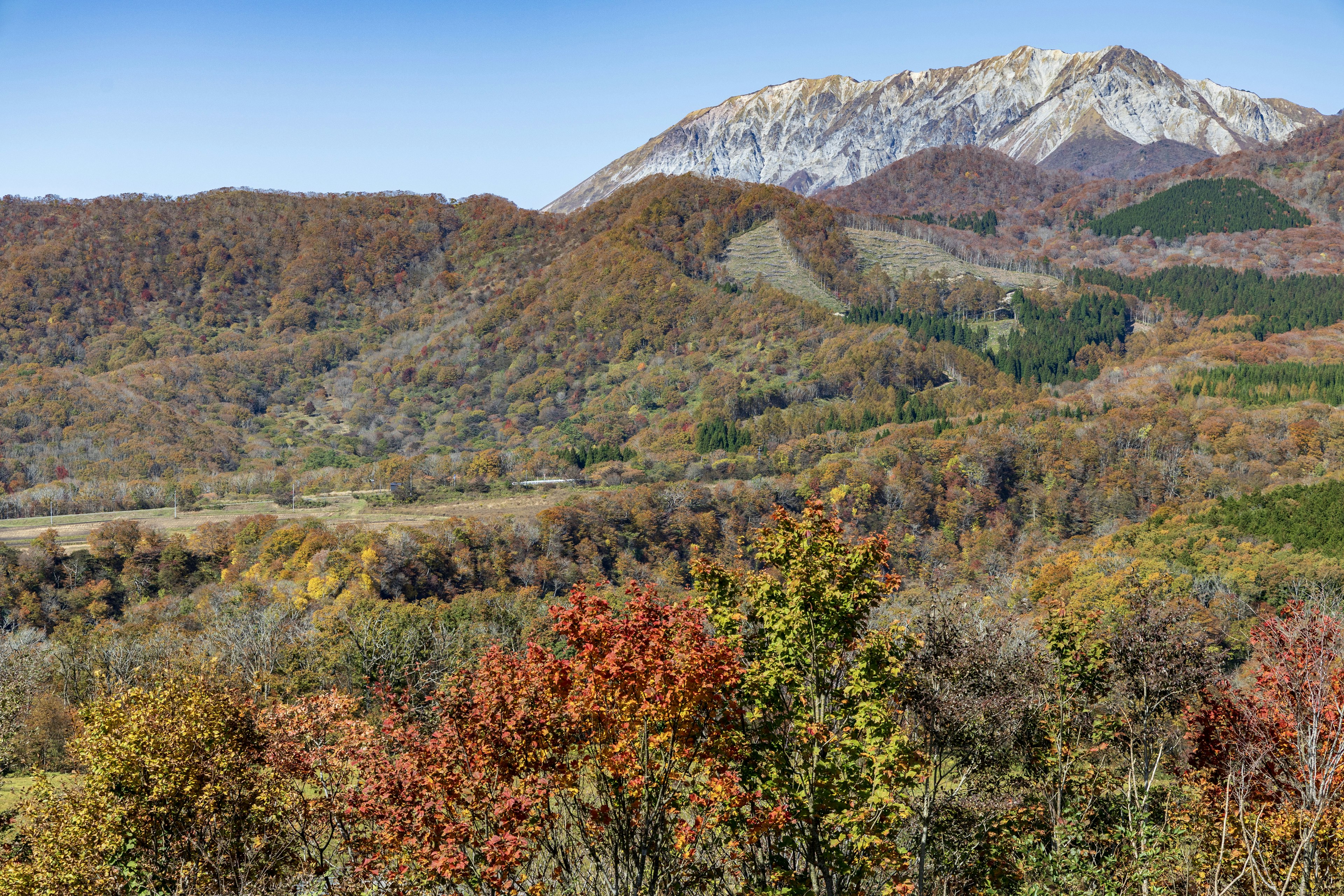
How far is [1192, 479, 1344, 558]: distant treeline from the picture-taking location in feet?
235

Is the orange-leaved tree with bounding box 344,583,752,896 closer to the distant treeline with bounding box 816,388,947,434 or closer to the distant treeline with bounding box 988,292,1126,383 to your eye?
the distant treeline with bounding box 816,388,947,434

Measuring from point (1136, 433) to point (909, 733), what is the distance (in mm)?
120772

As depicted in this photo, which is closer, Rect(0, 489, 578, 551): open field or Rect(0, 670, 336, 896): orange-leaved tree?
Rect(0, 670, 336, 896): orange-leaved tree

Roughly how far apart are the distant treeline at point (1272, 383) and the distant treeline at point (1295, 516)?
146 feet

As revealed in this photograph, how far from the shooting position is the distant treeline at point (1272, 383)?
418ft

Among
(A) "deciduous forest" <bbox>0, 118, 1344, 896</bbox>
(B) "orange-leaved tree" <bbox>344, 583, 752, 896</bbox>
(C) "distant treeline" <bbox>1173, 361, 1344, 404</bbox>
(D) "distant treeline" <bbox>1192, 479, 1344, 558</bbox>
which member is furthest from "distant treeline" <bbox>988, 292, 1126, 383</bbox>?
(B) "orange-leaved tree" <bbox>344, 583, 752, 896</bbox>

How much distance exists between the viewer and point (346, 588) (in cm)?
8319

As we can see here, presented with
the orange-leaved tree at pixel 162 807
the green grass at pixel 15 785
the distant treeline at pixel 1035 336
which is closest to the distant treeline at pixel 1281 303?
the distant treeline at pixel 1035 336

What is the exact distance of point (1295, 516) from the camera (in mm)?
77938

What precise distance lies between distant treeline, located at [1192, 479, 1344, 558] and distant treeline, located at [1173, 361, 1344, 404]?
4438 centimetres

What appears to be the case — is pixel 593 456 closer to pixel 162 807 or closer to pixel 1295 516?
pixel 1295 516

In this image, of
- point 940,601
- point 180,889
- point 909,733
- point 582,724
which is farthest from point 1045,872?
point 180,889

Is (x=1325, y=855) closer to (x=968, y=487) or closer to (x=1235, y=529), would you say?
(x=1235, y=529)

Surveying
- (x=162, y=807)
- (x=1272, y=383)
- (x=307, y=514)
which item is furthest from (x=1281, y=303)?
(x=162, y=807)
